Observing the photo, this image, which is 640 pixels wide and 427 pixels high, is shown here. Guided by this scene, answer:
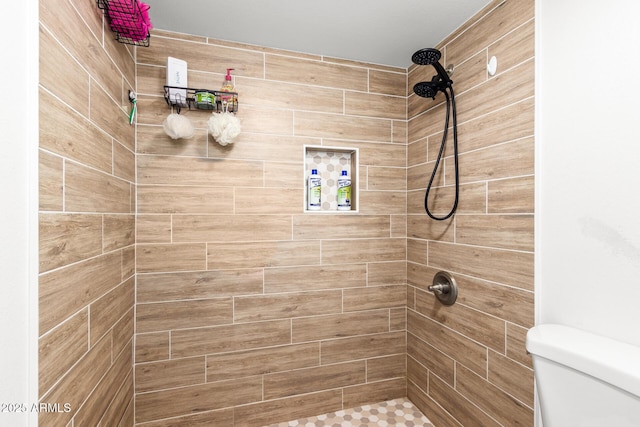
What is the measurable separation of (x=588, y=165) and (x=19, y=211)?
5.18 feet

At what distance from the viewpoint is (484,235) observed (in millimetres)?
1348

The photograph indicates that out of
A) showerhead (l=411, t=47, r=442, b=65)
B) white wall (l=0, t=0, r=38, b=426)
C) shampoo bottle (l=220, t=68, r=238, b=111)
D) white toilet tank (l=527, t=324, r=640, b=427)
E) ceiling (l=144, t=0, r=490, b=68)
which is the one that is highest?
ceiling (l=144, t=0, r=490, b=68)

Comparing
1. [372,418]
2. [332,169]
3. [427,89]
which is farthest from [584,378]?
[332,169]

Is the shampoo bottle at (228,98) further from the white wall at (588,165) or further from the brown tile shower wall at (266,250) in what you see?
the white wall at (588,165)

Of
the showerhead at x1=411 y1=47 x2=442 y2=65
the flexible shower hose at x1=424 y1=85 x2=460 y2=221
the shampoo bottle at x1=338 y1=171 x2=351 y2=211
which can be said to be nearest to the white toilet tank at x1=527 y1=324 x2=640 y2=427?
the flexible shower hose at x1=424 y1=85 x2=460 y2=221

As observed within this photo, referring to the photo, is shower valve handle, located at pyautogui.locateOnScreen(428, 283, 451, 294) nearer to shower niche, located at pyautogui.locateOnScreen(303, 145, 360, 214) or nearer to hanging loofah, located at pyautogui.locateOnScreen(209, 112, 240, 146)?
shower niche, located at pyautogui.locateOnScreen(303, 145, 360, 214)

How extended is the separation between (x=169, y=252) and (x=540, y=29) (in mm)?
1850

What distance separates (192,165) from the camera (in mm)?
1579

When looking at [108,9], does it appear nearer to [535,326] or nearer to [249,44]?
[249,44]

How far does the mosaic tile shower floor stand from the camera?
168 centimetres

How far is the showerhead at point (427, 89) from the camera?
4.98 ft

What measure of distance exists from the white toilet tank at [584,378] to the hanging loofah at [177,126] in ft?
5.33

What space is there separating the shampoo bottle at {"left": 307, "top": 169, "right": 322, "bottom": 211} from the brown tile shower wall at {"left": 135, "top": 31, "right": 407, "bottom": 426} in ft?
0.20

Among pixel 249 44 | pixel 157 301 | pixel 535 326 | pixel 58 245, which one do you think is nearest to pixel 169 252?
pixel 157 301
